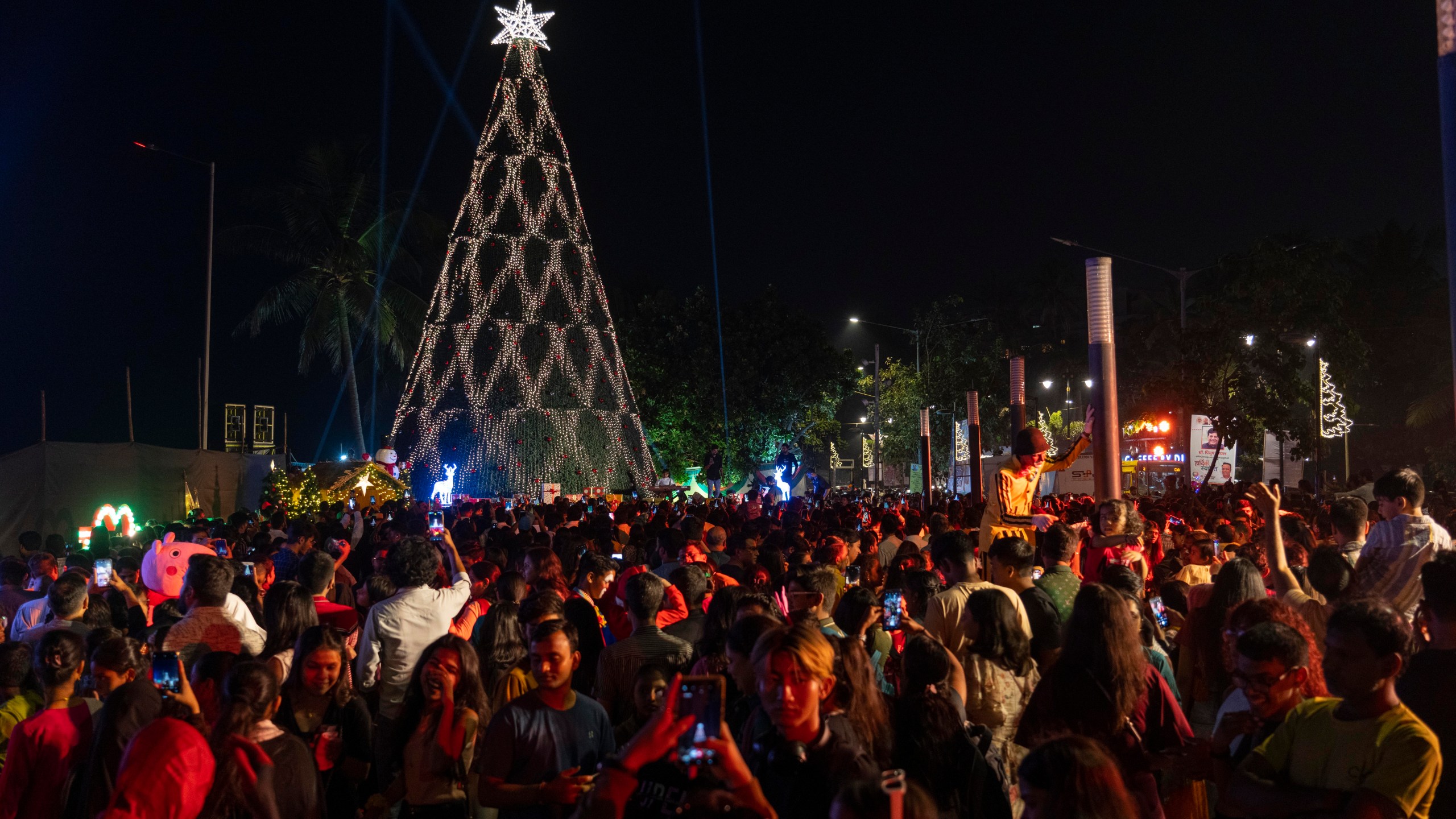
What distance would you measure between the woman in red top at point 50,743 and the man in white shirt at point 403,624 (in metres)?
1.38

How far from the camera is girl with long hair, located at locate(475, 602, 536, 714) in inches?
198

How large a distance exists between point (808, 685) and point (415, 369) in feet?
106

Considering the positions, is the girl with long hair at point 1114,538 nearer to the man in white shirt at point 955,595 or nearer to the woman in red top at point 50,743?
the man in white shirt at point 955,595

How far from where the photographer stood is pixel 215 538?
12.0m

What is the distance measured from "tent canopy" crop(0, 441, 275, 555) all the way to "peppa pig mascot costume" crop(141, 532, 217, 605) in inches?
416

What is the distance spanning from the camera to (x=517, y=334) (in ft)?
106

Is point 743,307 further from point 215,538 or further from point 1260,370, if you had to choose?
point 215,538

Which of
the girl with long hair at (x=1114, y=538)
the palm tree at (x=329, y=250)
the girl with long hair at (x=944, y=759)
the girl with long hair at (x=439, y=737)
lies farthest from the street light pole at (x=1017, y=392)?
the palm tree at (x=329, y=250)

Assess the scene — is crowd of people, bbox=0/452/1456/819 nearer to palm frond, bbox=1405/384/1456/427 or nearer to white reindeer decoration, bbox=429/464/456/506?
white reindeer decoration, bbox=429/464/456/506

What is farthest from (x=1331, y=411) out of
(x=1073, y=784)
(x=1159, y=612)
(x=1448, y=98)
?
(x=1073, y=784)

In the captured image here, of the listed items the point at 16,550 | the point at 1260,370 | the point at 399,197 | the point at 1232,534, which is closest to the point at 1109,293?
the point at 1232,534

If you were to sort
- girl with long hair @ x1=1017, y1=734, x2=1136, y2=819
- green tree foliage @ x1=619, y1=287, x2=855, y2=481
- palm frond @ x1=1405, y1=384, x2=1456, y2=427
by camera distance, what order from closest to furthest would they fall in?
girl with long hair @ x1=1017, y1=734, x2=1136, y2=819
palm frond @ x1=1405, y1=384, x2=1456, y2=427
green tree foliage @ x1=619, y1=287, x2=855, y2=481

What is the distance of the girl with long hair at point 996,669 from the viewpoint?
15.5 feet

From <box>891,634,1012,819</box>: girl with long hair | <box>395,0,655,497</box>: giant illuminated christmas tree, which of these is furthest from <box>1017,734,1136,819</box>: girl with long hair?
<box>395,0,655,497</box>: giant illuminated christmas tree
